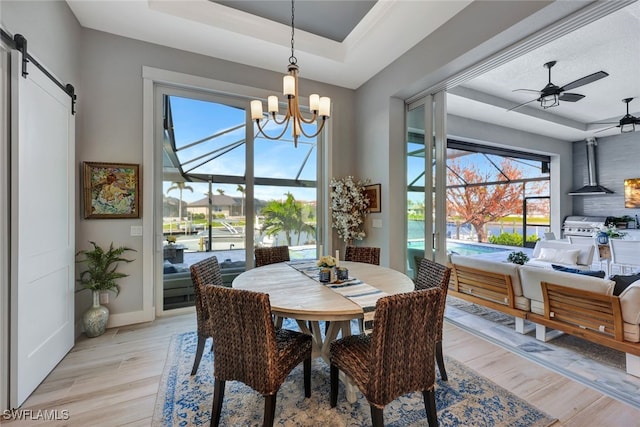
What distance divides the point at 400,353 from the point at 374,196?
2672mm

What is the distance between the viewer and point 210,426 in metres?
1.52

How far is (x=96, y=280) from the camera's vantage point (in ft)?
8.87

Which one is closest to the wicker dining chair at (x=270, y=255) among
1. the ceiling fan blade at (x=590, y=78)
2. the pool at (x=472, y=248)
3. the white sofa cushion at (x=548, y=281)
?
the white sofa cushion at (x=548, y=281)

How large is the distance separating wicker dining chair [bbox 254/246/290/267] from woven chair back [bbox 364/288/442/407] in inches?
73.1

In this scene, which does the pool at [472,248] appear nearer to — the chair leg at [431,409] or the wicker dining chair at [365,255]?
the wicker dining chair at [365,255]

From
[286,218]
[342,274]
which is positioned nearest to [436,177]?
[342,274]

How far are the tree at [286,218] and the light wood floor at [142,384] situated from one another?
1.76 m

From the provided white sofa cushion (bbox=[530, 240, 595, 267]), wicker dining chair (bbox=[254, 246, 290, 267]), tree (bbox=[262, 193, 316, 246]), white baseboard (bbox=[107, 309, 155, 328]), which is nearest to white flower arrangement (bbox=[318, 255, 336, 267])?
wicker dining chair (bbox=[254, 246, 290, 267])

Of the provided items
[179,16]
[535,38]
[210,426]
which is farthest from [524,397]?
[179,16]

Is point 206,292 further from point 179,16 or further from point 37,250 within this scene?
point 179,16

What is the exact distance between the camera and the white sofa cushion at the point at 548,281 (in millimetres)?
2271

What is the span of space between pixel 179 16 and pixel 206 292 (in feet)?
8.84

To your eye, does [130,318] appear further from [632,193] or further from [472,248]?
[632,193]

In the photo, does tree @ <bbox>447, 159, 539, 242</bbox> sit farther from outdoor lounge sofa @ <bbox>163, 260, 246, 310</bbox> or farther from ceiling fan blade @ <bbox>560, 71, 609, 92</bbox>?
outdoor lounge sofa @ <bbox>163, 260, 246, 310</bbox>
